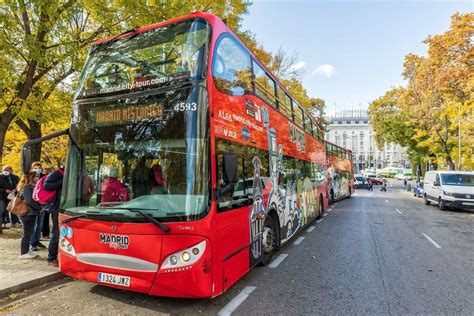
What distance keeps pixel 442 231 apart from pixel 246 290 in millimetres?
8401

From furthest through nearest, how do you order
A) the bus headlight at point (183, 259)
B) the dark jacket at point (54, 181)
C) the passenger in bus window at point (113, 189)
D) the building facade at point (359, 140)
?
the building facade at point (359, 140)
the dark jacket at point (54, 181)
the passenger in bus window at point (113, 189)
the bus headlight at point (183, 259)

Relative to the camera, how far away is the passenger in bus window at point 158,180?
152 inches

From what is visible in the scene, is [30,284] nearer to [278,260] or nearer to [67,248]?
[67,248]

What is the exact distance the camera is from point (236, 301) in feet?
14.3

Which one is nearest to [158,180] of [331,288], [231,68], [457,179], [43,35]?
[231,68]

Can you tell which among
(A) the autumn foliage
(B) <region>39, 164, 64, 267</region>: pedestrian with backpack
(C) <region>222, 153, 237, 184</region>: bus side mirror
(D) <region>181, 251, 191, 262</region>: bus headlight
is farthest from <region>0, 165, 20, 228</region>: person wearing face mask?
(C) <region>222, 153, 237, 184</region>: bus side mirror

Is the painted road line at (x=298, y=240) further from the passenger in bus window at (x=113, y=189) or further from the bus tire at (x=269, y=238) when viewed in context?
the passenger in bus window at (x=113, y=189)

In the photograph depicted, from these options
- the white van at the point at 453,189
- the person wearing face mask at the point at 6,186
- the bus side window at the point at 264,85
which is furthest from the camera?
the white van at the point at 453,189

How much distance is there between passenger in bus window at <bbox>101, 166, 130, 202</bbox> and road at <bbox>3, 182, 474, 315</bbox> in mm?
1431

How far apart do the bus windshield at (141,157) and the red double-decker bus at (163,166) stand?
1 cm

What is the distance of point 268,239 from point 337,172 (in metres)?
15.5

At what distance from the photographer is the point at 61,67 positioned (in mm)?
10445

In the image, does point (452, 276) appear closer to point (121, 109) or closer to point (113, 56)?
point (121, 109)

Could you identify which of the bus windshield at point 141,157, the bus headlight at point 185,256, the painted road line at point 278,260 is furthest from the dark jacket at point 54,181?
the painted road line at point 278,260
